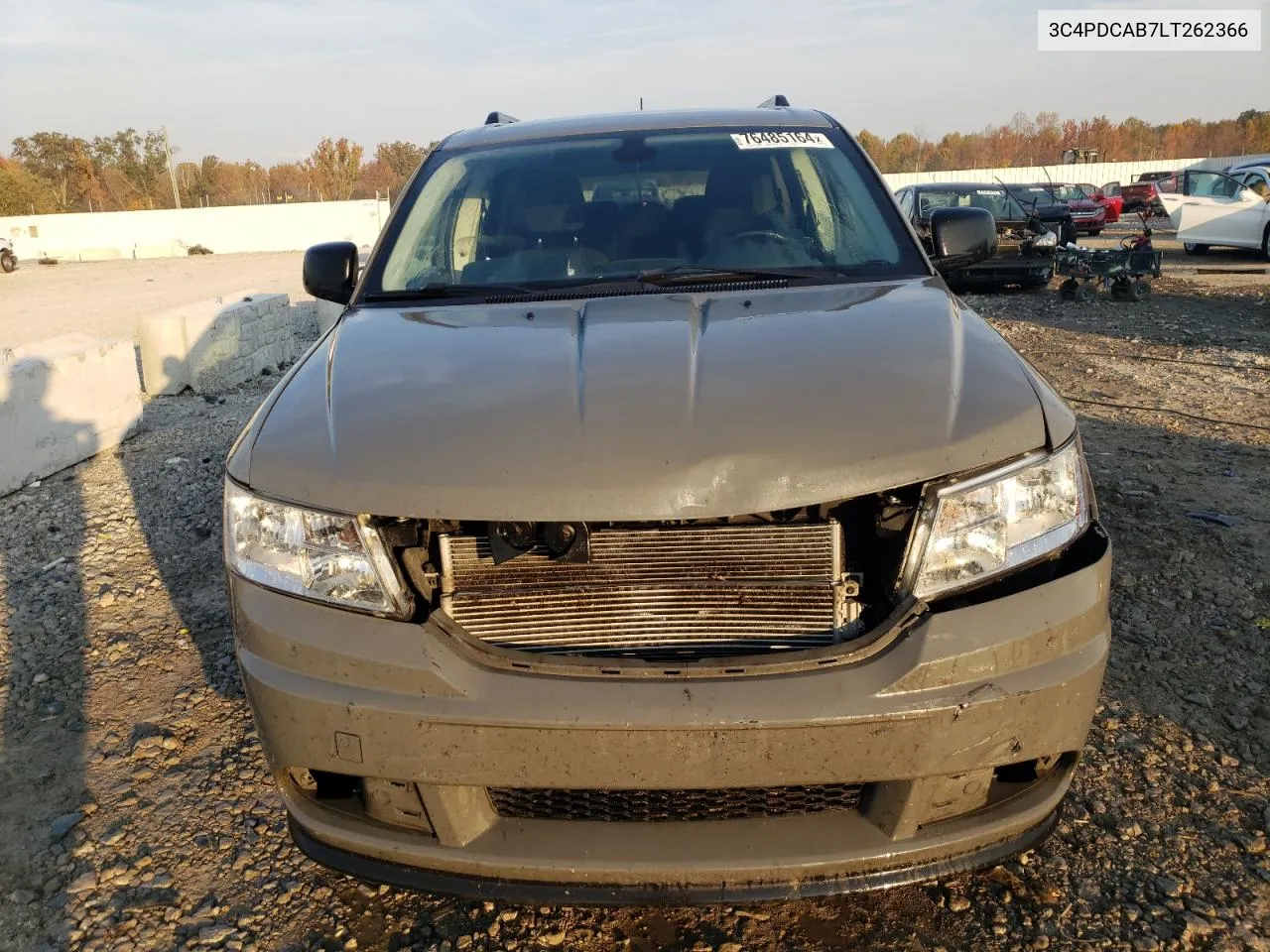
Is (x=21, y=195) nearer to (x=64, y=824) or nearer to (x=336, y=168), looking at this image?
(x=336, y=168)

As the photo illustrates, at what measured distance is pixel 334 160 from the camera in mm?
71688

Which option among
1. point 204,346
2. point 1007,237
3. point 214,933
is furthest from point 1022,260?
point 214,933

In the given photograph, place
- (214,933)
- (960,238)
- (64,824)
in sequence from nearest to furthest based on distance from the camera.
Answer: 1. (214,933)
2. (64,824)
3. (960,238)

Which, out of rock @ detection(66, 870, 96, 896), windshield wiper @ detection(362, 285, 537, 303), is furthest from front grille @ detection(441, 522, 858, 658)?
rock @ detection(66, 870, 96, 896)

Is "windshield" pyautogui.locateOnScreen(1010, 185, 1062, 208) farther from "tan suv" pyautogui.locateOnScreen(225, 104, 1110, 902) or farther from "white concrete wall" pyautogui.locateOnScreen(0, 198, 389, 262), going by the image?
"white concrete wall" pyautogui.locateOnScreen(0, 198, 389, 262)

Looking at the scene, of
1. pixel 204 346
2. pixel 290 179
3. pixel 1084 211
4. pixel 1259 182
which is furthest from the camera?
pixel 290 179

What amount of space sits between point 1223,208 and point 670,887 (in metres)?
20.2

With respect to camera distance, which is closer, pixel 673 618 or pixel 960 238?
pixel 673 618

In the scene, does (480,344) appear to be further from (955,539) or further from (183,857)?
(183,857)

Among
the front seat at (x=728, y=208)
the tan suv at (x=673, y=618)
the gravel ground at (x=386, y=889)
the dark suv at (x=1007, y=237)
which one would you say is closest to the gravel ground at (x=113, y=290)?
the gravel ground at (x=386, y=889)

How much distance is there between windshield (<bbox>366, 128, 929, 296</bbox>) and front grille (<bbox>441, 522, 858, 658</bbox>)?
1190 mm

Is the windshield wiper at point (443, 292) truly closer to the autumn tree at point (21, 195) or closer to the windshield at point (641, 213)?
the windshield at point (641, 213)

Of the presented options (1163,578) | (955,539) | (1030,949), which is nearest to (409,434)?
(955,539)

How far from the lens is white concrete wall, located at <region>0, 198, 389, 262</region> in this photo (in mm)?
42250
